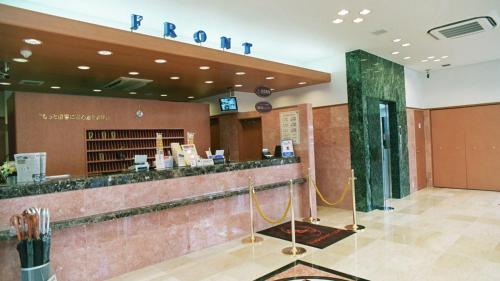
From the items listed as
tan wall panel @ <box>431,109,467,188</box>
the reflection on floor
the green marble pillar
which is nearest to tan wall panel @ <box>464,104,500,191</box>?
tan wall panel @ <box>431,109,467,188</box>

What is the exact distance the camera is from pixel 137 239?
399 centimetres

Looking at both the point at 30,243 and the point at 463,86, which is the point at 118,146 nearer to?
the point at 30,243

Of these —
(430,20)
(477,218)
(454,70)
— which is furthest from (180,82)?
(454,70)

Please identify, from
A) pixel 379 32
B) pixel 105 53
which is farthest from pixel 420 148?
pixel 105 53

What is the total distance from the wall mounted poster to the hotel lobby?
0.09 feet

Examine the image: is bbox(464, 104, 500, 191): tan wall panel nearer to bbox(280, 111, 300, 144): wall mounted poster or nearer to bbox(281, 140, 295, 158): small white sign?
bbox(280, 111, 300, 144): wall mounted poster

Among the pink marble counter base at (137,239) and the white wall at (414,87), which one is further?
the white wall at (414,87)

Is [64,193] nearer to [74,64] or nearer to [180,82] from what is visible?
[74,64]

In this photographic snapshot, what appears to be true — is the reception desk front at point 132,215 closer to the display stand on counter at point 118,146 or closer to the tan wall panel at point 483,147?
the display stand on counter at point 118,146

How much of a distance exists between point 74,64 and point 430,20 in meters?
5.81

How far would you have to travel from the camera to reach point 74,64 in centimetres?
495

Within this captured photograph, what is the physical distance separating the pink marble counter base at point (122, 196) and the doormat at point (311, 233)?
896 millimetres

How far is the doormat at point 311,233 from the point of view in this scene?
474cm

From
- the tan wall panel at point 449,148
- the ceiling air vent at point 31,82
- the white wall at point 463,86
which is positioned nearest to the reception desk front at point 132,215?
the ceiling air vent at point 31,82
